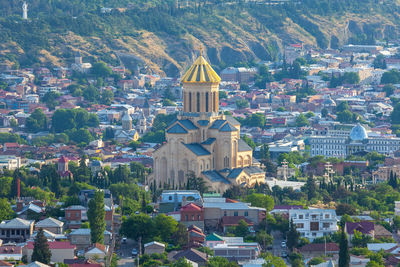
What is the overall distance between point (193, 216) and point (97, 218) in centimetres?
605

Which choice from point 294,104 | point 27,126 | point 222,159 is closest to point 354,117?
point 294,104

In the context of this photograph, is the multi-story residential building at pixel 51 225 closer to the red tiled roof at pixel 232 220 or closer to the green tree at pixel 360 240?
the red tiled roof at pixel 232 220

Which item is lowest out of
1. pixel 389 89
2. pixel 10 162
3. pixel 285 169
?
pixel 10 162

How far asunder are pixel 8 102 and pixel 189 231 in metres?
79.1

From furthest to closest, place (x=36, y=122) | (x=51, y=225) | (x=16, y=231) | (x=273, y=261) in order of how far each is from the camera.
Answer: (x=36, y=122)
(x=51, y=225)
(x=16, y=231)
(x=273, y=261)

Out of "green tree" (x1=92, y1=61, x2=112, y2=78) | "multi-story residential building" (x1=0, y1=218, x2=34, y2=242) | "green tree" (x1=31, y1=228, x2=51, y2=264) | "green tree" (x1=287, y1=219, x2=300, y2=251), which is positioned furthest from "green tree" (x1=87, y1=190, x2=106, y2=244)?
"green tree" (x1=92, y1=61, x2=112, y2=78)

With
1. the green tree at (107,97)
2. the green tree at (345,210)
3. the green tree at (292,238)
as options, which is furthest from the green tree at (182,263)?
the green tree at (107,97)

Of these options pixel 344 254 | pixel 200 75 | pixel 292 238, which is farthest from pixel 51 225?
pixel 200 75

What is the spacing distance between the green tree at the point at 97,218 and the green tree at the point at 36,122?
63325 millimetres

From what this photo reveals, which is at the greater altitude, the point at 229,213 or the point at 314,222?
the point at 229,213

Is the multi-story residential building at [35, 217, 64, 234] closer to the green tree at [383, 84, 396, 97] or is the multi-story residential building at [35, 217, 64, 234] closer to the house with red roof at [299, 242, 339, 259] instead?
the house with red roof at [299, 242, 339, 259]

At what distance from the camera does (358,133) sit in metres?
128

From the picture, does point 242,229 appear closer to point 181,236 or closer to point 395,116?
point 181,236

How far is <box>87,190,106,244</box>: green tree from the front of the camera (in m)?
77.2
